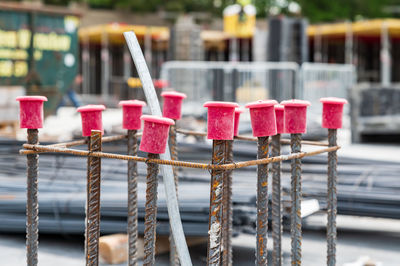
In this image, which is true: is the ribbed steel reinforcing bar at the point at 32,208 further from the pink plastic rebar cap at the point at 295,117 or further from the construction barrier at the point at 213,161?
the pink plastic rebar cap at the point at 295,117

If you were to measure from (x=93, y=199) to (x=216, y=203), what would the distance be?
642 mm

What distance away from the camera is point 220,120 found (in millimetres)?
2730

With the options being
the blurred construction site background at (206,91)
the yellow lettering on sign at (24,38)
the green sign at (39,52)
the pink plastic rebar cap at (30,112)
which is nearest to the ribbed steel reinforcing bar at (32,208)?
the pink plastic rebar cap at (30,112)

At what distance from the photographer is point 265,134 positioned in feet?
9.59

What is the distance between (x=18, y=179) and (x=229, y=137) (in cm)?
450

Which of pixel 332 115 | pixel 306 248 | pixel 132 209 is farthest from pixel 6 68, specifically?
pixel 332 115

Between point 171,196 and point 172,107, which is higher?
point 172,107

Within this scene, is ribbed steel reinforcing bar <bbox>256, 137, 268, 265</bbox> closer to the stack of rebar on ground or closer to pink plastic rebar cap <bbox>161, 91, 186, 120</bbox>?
pink plastic rebar cap <bbox>161, 91, 186, 120</bbox>

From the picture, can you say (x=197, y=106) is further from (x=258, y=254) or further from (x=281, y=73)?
(x=258, y=254)

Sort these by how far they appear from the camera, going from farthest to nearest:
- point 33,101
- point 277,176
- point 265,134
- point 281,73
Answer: point 281,73 < point 277,176 < point 33,101 < point 265,134

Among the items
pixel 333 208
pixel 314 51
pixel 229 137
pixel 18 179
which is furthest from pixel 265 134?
pixel 314 51

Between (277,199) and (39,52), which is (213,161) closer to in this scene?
(277,199)

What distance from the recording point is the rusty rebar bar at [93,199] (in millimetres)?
3027

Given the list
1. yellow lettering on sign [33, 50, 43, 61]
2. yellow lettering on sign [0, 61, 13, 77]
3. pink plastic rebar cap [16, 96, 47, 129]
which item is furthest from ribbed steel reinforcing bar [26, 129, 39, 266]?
yellow lettering on sign [33, 50, 43, 61]
